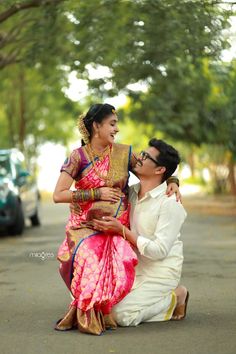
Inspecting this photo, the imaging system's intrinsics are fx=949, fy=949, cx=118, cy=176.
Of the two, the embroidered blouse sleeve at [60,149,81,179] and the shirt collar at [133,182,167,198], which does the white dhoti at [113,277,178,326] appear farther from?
the embroidered blouse sleeve at [60,149,81,179]

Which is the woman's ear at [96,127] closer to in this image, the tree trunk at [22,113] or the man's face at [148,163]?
the man's face at [148,163]

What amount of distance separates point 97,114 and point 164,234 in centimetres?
112

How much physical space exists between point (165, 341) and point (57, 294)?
117 inches

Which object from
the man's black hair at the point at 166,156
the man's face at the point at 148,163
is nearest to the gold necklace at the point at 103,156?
the man's face at the point at 148,163

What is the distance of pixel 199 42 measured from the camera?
1567 centimetres

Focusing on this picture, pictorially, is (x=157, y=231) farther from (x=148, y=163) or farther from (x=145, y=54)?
(x=145, y=54)

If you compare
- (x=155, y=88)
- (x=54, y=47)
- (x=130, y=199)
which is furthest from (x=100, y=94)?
(x=130, y=199)

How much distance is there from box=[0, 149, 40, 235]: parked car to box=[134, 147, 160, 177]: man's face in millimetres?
9998

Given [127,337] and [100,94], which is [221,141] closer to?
[100,94]

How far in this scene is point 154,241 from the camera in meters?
7.63

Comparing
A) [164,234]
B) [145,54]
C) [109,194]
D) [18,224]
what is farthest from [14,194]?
[164,234]

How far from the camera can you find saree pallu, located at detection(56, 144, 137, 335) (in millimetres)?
7434

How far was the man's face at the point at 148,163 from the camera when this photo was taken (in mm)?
7824

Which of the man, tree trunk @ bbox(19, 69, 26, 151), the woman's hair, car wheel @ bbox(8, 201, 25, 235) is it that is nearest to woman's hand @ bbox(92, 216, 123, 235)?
the man
